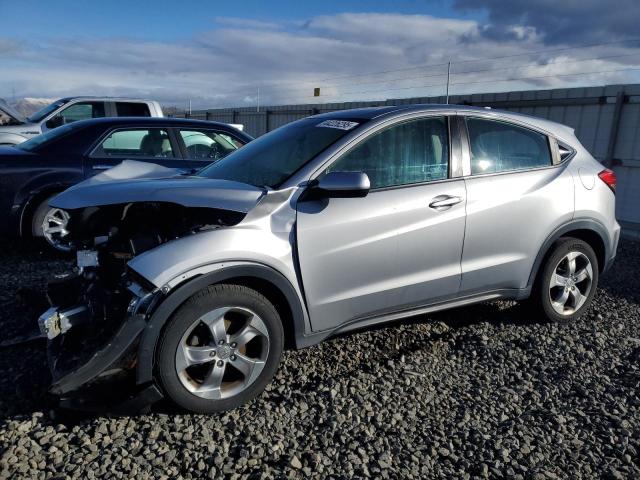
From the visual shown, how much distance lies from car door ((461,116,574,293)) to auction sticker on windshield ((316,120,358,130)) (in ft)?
2.73

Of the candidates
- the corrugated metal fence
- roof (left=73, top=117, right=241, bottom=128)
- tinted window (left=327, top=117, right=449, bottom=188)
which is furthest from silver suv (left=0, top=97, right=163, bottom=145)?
tinted window (left=327, top=117, right=449, bottom=188)

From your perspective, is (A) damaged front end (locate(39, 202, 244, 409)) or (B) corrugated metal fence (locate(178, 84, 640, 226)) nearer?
(A) damaged front end (locate(39, 202, 244, 409))

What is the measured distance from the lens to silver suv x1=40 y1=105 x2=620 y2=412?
2.66 meters

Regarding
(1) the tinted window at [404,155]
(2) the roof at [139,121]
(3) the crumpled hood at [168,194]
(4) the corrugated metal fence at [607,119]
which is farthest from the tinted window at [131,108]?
(1) the tinted window at [404,155]

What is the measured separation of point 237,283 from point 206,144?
413cm

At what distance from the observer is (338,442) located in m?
2.60

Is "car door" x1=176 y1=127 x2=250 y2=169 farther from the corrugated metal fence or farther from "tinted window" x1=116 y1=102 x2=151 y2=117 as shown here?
the corrugated metal fence

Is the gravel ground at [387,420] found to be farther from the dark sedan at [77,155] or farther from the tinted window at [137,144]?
the tinted window at [137,144]

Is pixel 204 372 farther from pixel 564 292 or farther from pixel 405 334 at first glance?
pixel 564 292

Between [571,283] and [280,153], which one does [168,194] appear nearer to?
[280,153]

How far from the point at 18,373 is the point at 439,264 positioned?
8.67 ft

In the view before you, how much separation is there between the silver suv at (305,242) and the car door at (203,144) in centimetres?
247

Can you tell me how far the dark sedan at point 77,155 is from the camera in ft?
17.9

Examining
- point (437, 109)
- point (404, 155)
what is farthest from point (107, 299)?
point (437, 109)
